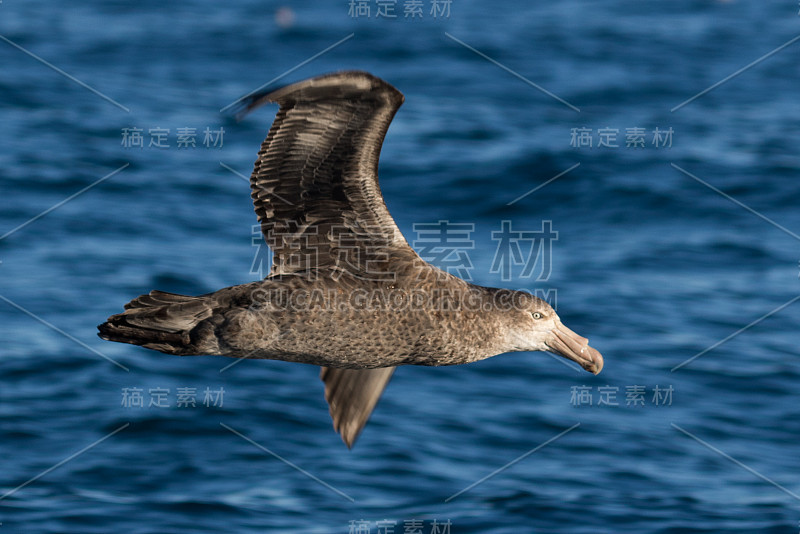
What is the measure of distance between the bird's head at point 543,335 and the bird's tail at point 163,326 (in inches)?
84.4

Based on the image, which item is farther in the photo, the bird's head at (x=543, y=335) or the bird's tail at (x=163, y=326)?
the bird's head at (x=543, y=335)

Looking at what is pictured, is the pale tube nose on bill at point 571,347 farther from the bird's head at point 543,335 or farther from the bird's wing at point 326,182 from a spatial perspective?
the bird's wing at point 326,182

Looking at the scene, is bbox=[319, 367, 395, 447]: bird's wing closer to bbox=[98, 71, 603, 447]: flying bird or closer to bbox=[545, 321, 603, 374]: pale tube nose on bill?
bbox=[98, 71, 603, 447]: flying bird

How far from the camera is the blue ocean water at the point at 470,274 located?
11.4 m

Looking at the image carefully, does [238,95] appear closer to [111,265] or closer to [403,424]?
[111,265]

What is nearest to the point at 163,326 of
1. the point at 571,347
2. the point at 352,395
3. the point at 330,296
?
the point at 330,296

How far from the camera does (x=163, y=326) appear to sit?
296 inches

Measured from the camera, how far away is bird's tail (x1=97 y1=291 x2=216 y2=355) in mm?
7469

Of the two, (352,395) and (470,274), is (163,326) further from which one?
(470,274)

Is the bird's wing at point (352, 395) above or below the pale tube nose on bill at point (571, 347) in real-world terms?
below

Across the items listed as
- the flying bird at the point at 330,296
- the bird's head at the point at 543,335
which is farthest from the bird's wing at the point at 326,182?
the bird's head at the point at 543,335

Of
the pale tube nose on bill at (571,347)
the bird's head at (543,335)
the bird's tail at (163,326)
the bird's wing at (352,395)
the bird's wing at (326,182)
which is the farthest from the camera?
the bird's wing at (352,395)

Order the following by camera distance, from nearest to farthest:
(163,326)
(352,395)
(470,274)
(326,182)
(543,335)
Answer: (163,326)
(326,182)
(543,335)
(352,395)
(470,274)

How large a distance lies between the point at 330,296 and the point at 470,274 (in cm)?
738
